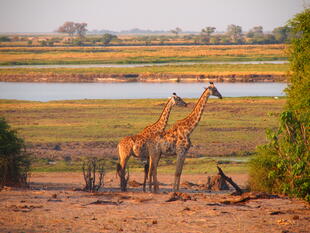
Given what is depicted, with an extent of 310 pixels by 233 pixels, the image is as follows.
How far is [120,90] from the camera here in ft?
168

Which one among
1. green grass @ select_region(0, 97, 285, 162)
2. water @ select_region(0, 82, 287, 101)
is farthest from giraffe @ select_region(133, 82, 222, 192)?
water @ select_region(0, 82, 287, 101)

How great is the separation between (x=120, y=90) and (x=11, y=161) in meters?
35.3

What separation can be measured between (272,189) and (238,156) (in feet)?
27.3

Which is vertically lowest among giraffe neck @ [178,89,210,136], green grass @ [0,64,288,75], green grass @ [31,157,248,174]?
green grass @ [31,157,248,174]

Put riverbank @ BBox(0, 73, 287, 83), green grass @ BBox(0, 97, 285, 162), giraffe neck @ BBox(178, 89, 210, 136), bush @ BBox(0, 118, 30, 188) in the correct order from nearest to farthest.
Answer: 1. giraffe neck @ BBox(178, 89, 210, 136)
2. bush @ BBox(0, 118, 30, 188)
3. green grass @ BBox(0, 97, 285, 162)
4. riverbank @ BBox(0, 73, 287, 83)

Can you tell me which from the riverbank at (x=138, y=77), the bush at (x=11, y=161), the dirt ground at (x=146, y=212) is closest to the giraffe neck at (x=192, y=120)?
the dirt ground at (x=146, y=212)

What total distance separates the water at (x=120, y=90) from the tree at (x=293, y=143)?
25.9 meters

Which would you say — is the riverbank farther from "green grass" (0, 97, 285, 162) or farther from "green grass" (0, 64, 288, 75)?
"green grass" (0, 97, 285, 162)

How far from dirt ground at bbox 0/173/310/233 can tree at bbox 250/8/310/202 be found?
60 centimetres

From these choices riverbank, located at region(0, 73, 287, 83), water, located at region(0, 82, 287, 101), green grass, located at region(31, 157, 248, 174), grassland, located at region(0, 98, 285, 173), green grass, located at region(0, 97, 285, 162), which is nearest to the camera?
green grass, located at region(31, 157, 248, 174)

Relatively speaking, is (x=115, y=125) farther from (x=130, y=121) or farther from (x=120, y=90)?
(x=120, y=90)

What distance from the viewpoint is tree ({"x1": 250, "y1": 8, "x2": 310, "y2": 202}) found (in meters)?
13.2

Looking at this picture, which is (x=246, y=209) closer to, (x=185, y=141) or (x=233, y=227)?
(x=233, y=227)

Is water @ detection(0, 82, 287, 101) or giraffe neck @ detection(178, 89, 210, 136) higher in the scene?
giraffe neck @ detection(178, 89, 210, 136)
